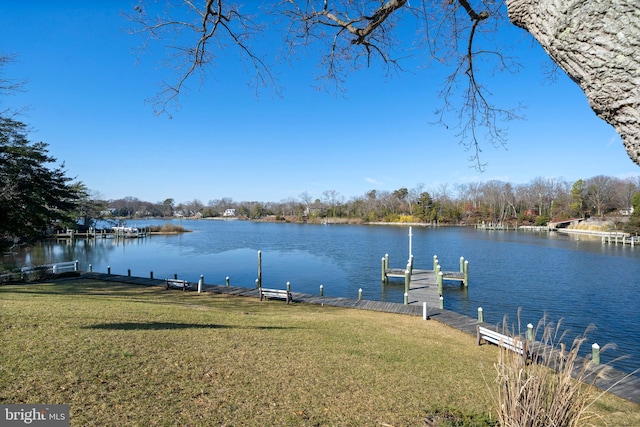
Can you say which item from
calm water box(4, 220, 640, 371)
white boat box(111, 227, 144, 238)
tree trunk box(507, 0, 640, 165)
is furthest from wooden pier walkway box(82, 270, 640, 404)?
white boat box(111, 227, 144, 238)

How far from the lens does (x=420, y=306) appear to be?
46.5ft

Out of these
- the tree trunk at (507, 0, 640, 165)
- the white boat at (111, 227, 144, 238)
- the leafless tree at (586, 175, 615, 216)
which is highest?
the leafless tree at (586, 175, 615, 216)

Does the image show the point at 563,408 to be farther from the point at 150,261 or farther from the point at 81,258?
the point at 81,258

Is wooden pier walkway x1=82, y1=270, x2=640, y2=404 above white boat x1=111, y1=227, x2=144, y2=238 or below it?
below

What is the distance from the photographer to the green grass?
3.91m

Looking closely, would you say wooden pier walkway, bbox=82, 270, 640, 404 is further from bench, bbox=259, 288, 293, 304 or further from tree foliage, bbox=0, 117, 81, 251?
tree foliage, bbox=0, 117, 81, 251

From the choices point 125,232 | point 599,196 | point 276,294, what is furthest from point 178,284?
point 599,196

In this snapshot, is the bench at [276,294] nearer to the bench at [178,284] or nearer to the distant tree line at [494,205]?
the bench at [178,284]

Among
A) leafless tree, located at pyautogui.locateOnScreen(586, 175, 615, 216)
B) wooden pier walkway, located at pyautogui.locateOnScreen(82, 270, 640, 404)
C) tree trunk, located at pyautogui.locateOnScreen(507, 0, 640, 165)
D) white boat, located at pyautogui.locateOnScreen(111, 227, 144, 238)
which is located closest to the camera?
tree trunk, located at pyautogui.locateOnScreen(507, 0, 640, 165)

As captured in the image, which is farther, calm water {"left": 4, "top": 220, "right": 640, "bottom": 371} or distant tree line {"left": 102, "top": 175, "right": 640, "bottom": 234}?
distant tree line {"left": 102, "top": 175, "right": 640, "bottom": 234}

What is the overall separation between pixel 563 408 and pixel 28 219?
2306 cm

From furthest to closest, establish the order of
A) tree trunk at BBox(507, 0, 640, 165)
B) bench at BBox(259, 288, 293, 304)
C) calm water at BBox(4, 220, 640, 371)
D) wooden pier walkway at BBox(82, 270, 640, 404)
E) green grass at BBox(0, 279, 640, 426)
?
calm water at BBox(4, 220, 640, 371), bench at BBox(259, 288, 293, 304), wooden pier walkway at BBox(82, 270, 640, 404), green grass at BBox(0, 279, 640, 426), tree trunk at BBox(507, 0, 640, 165)

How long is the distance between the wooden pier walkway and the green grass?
0.92m

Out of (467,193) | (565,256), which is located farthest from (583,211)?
(565,256)
